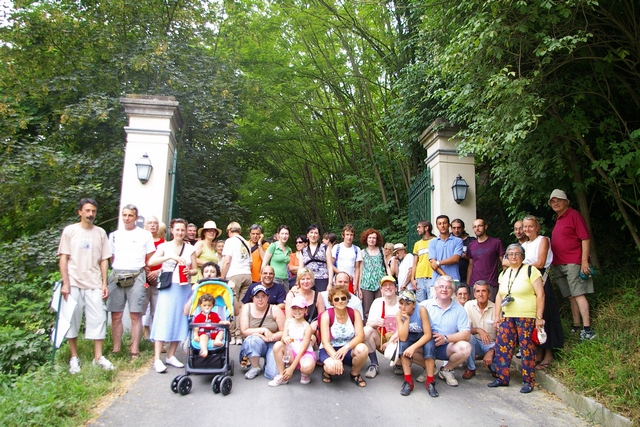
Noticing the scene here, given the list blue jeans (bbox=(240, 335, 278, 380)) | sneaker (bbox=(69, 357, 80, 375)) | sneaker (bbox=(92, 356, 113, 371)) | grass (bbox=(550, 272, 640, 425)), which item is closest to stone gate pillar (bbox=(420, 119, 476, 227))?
grass (bbox=(550, 272, 640, 425))

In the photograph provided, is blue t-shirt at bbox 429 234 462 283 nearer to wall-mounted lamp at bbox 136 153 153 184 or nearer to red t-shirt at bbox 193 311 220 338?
red t-shirt at bbox 193 311 220 338

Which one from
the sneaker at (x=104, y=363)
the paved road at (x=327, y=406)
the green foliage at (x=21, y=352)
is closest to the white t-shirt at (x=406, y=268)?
the paved road at (x=327, y=406)

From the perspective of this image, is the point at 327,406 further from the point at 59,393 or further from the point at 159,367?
the point at 59,393

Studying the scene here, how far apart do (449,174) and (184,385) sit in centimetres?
561

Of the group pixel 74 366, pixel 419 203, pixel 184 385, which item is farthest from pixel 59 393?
pixel 419 203

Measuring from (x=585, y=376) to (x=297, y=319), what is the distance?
283cm

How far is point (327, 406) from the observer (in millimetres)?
4355

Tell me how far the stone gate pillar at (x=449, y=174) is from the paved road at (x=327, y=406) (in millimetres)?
3632

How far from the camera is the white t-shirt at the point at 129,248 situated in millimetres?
5594

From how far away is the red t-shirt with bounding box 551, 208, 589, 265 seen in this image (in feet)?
18.7

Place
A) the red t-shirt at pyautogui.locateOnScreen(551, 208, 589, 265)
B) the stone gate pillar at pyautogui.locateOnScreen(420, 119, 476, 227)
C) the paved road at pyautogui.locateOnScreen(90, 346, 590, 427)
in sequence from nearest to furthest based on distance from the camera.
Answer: the paved road at pyautogui.locateOnScreen(90, 346, 590, 427), the red t-shirt at pyautogui.locateOnScreen(551, 208, 589, 265), the stone gate pillar at pyautogui.locateOnScreen(420, 119, 476, 227)

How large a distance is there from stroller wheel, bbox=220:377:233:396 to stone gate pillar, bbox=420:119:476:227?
490 centimetres

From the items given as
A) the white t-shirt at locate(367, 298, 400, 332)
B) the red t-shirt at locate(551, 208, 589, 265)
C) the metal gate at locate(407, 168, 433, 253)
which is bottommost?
the white t-shirt at locate(367, 298, 400, 332)

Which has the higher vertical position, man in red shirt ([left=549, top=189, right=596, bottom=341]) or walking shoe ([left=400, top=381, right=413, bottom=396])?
man in red shirt ([left=549, top=189, right=596, bottom=341])
